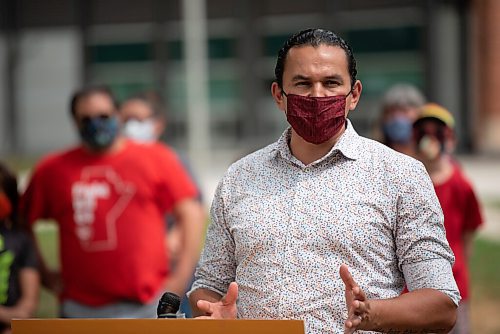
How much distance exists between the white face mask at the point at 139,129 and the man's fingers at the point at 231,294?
16.1ft

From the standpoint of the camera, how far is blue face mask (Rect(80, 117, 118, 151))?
6.35 meters

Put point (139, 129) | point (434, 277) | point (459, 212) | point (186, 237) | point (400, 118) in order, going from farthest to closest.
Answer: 1. point (139, 129)
2. point (400, 118)
3. point (186, 237)
4. point (459, 212)
5. point (434, 277)

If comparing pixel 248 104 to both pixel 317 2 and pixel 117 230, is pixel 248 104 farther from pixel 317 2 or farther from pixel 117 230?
pixel 117 230

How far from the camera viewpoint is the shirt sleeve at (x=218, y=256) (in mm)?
3475

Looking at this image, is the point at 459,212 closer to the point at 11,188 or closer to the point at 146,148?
the point at 146,148

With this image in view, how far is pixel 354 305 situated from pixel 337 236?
0.90 ft

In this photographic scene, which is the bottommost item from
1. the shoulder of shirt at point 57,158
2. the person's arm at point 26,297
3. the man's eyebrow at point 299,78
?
the person's arm at point 26,297

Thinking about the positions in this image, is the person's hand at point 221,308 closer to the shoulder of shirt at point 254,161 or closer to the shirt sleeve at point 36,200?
the shoulder of shirt at point 254,161

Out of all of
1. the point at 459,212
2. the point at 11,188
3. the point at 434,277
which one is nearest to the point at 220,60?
the point at 459,212

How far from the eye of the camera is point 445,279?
316cm

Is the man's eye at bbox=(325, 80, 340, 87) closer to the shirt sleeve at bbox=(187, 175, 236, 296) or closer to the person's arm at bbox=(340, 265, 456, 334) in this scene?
the shirt sleeve at bbox=(187, 175, 236, 296)

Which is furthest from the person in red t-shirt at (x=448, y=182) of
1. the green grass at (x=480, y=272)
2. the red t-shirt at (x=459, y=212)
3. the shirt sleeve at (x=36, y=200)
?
the green grass at (x=480, y=272)

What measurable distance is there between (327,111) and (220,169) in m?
23.5

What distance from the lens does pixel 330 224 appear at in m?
3.22
